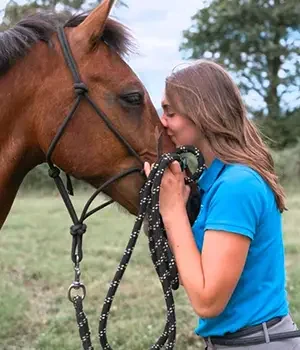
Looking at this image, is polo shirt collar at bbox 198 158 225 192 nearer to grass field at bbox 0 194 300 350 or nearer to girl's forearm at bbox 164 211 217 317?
girl's forearm at bbox 164 211 217 317

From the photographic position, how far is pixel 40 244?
8367mm

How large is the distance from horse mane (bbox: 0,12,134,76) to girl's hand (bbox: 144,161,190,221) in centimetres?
63

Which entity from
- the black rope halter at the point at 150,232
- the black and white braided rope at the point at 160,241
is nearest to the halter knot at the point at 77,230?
the black rope halter at the point at 150,232

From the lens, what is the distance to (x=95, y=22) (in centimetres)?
221

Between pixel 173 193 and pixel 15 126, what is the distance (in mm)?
752

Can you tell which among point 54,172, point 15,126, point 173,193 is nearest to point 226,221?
point 173,193

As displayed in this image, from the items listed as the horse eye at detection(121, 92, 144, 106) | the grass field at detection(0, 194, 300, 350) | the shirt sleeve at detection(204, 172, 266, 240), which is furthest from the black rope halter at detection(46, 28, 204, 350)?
the grass field at detection(0, 194, 300, 350)

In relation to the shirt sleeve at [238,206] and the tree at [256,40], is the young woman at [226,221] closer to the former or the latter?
the shirt sleeve at [238,206]

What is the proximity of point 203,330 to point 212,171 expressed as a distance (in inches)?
20.6

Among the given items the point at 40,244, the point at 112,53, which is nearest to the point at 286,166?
the point at 40,244

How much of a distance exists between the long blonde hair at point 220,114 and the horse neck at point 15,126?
24.9 inches

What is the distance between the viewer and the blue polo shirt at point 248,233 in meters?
1.71

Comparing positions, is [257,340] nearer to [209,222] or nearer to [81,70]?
[209,222]

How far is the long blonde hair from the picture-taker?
1849 mm
